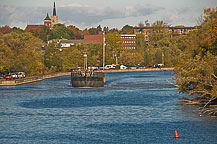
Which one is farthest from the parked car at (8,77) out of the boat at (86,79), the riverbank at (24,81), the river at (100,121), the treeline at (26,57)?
the river at (100,121)

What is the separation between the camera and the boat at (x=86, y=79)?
10925 centimetres

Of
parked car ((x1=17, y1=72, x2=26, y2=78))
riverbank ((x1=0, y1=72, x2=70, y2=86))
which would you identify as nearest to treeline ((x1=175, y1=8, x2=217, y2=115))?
riverbank ((x1=0, y1=72, x2=70, y2=86))

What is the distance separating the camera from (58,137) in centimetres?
4844

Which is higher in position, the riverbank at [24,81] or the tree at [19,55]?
the tree at [19,55]

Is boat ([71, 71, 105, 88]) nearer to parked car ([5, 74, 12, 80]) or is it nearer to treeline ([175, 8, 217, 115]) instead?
parked car ([5, 74, 12, 80])

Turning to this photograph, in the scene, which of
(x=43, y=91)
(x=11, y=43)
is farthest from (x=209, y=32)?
(x=11, y=43)

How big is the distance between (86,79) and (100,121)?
52436 millimetres

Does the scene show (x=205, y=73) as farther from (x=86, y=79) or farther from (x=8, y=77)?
(x=8, y=77)

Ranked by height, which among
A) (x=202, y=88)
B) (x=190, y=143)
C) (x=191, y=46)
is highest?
(x=191, y=46)

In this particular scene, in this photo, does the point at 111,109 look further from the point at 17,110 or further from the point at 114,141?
the point at 114,141

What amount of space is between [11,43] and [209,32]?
84.0m

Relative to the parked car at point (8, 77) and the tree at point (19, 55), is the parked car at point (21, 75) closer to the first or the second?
the tree at point (19, 55)

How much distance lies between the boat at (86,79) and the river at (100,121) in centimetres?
2095

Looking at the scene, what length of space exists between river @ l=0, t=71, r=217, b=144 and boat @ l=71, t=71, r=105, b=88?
2095 cm
